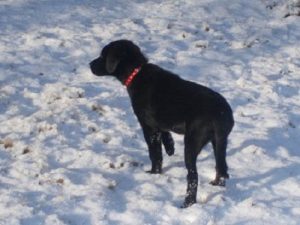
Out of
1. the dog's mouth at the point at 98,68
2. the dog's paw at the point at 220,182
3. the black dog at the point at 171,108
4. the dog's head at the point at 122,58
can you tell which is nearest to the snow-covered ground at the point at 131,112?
the dog's paw at the point at 220,182

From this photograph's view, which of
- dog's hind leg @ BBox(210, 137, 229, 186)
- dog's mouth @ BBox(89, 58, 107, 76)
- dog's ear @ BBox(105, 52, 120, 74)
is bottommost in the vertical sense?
dog's hind leg @ BBox(210, 137, 229, 186)

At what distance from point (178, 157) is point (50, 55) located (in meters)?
4.31

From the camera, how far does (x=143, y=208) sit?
6.21 meters

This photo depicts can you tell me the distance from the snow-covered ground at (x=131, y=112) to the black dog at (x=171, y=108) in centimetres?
41

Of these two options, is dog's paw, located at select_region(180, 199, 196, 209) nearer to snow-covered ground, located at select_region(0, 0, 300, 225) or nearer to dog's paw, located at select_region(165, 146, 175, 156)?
snow-covered ground, located at select_region(0, 0, 300, 225)

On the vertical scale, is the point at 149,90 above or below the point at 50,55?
above

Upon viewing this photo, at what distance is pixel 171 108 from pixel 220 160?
2.62ft

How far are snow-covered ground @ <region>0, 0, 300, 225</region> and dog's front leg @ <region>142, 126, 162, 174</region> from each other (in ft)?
0.58

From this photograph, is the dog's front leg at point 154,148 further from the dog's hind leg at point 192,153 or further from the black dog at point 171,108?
the dog's hind leg at point 192,153

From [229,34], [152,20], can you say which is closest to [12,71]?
[152,20]

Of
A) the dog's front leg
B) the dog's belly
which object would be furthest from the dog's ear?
the dog's front leg

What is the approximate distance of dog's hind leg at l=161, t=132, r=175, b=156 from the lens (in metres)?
7.38

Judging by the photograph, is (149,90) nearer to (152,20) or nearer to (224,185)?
(224,185)

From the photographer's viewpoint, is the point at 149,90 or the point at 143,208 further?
the point at 149,90
